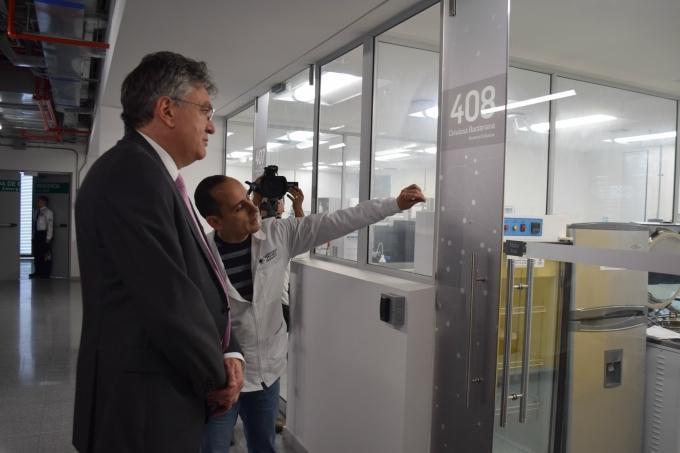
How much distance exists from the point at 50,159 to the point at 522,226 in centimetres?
1050

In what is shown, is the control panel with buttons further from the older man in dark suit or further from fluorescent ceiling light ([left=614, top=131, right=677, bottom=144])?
the older man in dark suit

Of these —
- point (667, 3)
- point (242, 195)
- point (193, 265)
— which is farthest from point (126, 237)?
point (667, 3)

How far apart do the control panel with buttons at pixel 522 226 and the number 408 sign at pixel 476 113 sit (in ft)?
1.23

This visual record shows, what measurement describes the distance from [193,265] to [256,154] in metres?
3.40

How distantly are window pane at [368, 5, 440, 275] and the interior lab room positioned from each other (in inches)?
0.5

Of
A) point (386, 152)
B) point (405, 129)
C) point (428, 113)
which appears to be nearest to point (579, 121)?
point (428, 113)

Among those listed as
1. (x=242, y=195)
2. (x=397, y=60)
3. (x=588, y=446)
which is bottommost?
(x=588, y=446)

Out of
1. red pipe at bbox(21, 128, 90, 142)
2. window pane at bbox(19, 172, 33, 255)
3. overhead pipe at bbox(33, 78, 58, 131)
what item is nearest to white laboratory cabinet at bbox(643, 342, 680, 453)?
overhead pipe at bbox(33, 78, 58, 131)

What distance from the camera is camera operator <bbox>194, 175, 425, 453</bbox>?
2.08m

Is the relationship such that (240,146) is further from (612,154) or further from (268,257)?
(612,154)

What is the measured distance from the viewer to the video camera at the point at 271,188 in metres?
2.72

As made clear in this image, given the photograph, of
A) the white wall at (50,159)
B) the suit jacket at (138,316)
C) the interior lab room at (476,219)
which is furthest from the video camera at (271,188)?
the white wall at (50,159)

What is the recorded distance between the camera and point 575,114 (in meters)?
2.23

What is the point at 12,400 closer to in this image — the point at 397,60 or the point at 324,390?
the point at 324,390
